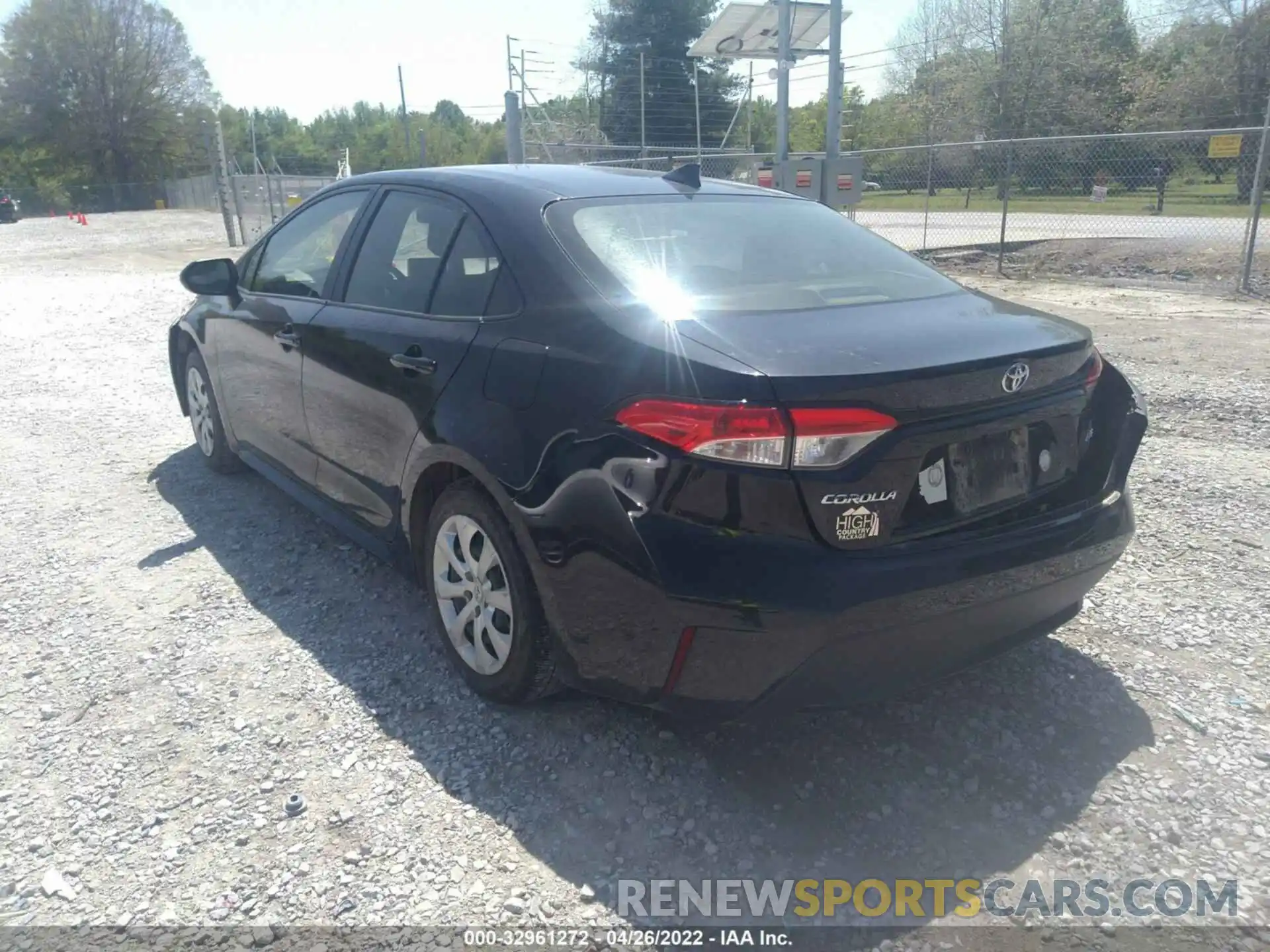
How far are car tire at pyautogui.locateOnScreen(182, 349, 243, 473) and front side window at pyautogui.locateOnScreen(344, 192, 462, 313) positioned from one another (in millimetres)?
1860

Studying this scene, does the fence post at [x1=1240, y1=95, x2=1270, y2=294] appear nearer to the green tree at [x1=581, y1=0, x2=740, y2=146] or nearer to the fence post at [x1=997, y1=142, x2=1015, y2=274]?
the fence post at [x1=997, y1=142, x2=1015, y2=274]

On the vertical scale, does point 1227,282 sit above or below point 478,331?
below

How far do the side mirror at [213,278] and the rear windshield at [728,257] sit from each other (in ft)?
7.79

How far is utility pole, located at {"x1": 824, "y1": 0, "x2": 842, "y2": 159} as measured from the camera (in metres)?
12.6

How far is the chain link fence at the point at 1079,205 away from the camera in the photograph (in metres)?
13.8

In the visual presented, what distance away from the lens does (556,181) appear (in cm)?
348

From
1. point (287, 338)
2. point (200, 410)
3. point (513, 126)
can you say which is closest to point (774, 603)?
point (287, 338)

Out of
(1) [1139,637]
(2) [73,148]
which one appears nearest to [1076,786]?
(1) [1139,637]

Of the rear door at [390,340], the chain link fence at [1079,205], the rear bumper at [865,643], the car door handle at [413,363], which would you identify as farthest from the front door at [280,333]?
the chain link fence at [1079,205]

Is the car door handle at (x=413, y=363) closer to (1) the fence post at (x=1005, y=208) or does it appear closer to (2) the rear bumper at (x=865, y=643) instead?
(2) the rear bumper at (x=865, y=643)

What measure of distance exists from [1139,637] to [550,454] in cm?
228

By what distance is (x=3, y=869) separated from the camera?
251 centimetres

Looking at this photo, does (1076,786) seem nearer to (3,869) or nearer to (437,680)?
(437,680)

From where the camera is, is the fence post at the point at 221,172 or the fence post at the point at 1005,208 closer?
the fence post at the point at 1005,208
